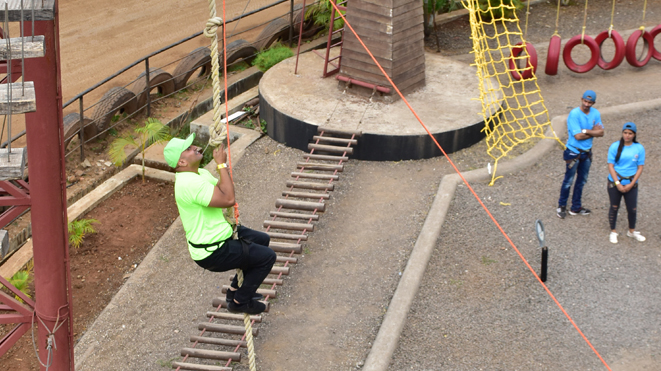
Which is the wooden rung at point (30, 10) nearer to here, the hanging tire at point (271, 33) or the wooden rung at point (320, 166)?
the wooden rung at point (320, 166)

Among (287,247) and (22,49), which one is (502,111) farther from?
(22,49)

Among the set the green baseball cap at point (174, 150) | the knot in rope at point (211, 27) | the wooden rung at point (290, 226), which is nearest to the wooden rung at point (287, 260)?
the wooden rung at point (290, 226)

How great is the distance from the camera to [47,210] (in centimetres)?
607

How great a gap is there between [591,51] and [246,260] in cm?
973

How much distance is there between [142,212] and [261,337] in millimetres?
4144

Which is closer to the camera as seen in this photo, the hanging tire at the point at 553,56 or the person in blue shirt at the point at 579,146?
the person in blue shirt at the point at 579,146

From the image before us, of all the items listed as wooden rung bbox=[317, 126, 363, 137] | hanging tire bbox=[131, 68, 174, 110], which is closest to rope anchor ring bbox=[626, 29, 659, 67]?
wooden rung bbox=[317, 126, 363, 137]

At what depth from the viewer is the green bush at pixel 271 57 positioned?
1405cm

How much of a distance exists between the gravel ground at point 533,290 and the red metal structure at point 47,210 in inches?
128

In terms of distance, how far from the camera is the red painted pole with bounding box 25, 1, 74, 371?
18.8 feet

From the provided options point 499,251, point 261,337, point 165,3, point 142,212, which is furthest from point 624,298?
point 165,3

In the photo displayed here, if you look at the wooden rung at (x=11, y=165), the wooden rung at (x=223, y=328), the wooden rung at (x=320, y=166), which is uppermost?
the wooden rung at (x=11, y=165)

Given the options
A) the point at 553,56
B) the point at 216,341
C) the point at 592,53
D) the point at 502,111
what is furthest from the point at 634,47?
the point at 216,341

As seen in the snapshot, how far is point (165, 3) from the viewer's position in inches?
722
